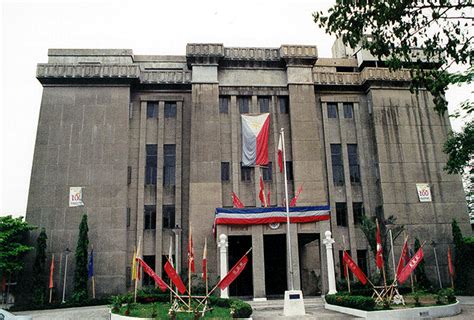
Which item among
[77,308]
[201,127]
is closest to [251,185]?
[201,127]

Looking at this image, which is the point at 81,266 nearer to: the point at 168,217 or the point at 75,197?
the point at 75,197

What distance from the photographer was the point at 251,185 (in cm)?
3428

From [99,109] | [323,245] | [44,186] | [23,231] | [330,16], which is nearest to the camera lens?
[330,16]

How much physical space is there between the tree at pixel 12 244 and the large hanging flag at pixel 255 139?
17329 mm

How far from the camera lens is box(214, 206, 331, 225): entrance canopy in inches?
1086

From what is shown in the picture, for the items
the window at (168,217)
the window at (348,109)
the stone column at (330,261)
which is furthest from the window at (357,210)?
the window at (168,217)

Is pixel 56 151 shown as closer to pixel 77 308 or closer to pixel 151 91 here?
pixel 151 91

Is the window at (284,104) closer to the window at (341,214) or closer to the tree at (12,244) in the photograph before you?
the window at (341,214)

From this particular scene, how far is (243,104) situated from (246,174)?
6.34 meters

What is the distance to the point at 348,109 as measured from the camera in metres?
38.0

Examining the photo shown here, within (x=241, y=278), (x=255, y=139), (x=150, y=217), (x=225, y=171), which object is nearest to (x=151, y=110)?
(x=225, y=171)

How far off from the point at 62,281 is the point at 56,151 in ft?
33.9

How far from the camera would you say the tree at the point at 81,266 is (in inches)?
1142

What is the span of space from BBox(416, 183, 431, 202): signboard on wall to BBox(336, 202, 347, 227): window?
6.28m
